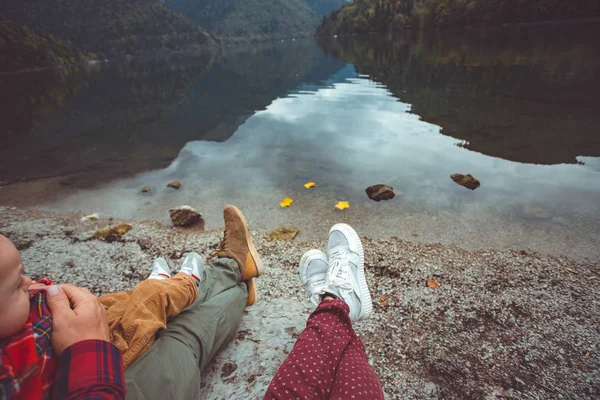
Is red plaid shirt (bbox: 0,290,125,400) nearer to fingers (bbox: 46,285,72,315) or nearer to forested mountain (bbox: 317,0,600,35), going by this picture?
fingers (bbox: 46,285,72,315)

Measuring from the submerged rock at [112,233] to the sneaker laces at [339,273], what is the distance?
15.5 feet

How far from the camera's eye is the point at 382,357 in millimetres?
2869

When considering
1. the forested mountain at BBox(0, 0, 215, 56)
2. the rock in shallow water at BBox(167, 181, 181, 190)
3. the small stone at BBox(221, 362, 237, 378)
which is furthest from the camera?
the forested mountain at BBox(0, 0, 215, 56)

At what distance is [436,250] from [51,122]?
2331 cm

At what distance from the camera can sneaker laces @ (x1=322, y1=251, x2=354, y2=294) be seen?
285 centimetres

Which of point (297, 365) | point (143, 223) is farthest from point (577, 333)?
point (143, 223)

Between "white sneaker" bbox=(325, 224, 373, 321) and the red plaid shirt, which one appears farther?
"white sneaker" bbox=(325, 224, 373, 321)

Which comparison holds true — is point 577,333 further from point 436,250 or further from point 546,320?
point 436,250

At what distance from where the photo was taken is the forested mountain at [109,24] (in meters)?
132

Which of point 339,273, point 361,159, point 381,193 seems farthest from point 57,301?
point 361,159

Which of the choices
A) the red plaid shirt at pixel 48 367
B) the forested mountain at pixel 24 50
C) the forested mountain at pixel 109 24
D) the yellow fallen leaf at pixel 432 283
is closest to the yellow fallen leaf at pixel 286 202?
the yellow fallen leaf at pixel 432 283

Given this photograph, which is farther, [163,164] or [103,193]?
[163,164]

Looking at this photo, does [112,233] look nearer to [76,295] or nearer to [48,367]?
[76,295]

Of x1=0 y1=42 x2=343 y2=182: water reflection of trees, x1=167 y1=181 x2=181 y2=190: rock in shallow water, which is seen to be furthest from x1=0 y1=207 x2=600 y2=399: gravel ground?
x1=0 y1=42 x2=343 y2=182: water reflection of trees
